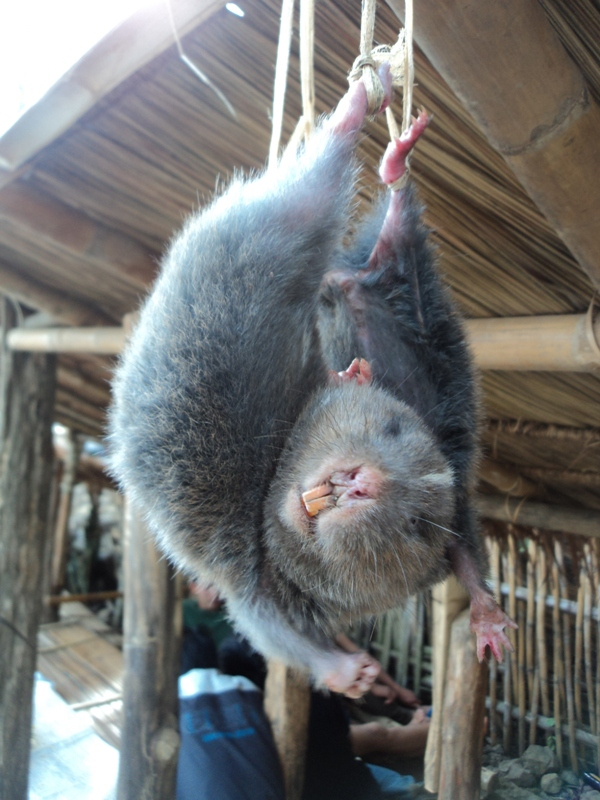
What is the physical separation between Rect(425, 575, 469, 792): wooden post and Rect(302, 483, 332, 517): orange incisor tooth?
119 centimetres

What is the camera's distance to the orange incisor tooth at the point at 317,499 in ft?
3.59

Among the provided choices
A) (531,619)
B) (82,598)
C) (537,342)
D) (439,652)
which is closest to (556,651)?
(531,619)

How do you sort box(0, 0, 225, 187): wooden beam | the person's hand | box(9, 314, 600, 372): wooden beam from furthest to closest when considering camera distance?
the person's hand, box(0, 0, 225, 187): wooden beam, box(9, 314, 600, 372): wooden beam

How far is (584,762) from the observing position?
1975 millimetres

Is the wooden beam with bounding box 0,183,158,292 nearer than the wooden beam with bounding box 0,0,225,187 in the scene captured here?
No

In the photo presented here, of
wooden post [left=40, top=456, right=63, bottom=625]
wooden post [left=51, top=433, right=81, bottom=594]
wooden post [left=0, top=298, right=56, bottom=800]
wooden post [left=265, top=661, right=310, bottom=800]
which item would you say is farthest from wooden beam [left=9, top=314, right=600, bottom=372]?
wooden post [left=51, top=433, right=81, bottom=594]

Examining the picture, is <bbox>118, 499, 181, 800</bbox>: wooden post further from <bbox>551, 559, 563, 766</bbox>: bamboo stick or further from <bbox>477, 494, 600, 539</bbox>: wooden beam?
<bbox>551, 559, 563, 766</bbox>: bamboo stick

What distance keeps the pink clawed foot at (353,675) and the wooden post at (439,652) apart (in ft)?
3.51

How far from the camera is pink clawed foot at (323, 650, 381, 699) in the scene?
3.67ft

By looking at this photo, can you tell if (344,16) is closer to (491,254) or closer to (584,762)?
(491,254)

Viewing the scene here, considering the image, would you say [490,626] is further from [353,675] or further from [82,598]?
[82,598]

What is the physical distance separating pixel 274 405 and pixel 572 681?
75.5 inches

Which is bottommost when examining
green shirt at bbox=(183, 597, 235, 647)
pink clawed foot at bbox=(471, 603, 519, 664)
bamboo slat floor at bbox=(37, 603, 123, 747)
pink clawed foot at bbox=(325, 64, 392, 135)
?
bamboo slat floor at bbox=(37, 603, 123, 747)

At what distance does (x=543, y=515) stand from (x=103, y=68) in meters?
2.29
